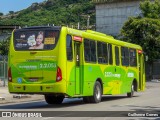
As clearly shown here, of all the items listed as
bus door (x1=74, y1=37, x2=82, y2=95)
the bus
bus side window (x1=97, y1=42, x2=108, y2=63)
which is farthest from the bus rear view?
bus side window (x1=97, y1=42, x2=108, y2=63)

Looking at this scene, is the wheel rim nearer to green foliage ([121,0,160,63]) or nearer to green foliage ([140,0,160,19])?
green foliage ([121,0,160,63])

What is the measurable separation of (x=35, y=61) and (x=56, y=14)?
58718mm

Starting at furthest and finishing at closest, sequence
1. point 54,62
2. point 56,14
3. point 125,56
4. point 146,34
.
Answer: point 56,14 → point 146,34 → point 125,56 → point 54,62

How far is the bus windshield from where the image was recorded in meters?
18.4

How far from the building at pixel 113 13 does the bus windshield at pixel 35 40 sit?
196 ft

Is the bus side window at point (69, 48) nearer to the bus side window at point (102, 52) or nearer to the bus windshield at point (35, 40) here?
the bus windshield at point (35, 40)

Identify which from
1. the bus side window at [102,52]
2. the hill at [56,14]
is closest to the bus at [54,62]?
the bus side window at [102,52]

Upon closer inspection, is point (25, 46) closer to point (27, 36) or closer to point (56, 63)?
point (27, 36)

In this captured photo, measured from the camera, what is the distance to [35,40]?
18.6 metres

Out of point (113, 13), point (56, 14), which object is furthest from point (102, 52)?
point (113, 13)

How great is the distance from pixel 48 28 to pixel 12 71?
2.32 metres

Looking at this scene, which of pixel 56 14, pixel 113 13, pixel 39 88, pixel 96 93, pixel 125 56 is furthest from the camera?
pixel 113 13

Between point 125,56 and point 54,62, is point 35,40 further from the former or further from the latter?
point 125,56

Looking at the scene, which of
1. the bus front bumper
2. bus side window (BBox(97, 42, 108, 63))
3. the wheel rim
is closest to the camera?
the bus front bumper
